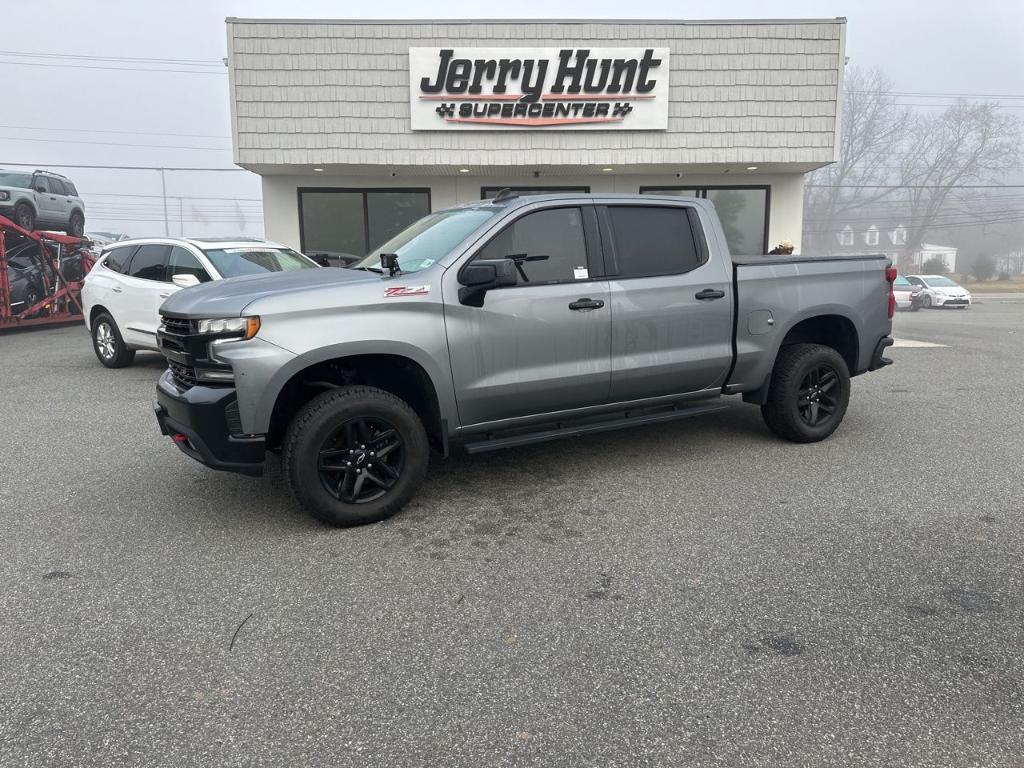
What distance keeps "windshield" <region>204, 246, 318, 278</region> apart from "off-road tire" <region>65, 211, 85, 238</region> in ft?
41.0

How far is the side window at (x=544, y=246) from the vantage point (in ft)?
15.1

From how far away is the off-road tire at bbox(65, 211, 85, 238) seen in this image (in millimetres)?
18656

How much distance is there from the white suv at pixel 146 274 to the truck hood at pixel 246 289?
13.8 ft

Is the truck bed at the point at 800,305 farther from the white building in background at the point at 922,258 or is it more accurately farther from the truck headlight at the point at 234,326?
the white building in background at the point at 922,258

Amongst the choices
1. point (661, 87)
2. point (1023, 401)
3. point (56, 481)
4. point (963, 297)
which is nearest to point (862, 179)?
point (963, 297)

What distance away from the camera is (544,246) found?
4723 mm

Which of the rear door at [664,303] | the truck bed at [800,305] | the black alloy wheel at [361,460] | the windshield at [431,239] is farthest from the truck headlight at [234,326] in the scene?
the truck bed at [800,305]

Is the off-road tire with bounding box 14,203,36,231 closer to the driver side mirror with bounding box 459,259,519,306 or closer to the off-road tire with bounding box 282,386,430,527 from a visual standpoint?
the off-road tire with bounding box 282,386,430,527

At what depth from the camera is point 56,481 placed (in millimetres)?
5090

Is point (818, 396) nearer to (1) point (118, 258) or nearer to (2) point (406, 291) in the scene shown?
(2) point (406, 291)

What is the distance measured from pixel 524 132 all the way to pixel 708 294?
987cm

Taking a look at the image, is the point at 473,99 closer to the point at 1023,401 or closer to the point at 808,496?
the point at 1023,401

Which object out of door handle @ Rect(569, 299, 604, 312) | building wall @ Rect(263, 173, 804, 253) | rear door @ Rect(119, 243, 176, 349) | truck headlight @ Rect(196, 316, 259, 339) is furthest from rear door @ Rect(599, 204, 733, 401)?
building wall @ Rect(263, 173, 804, 253)

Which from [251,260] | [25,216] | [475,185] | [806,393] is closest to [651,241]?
[806,393]
